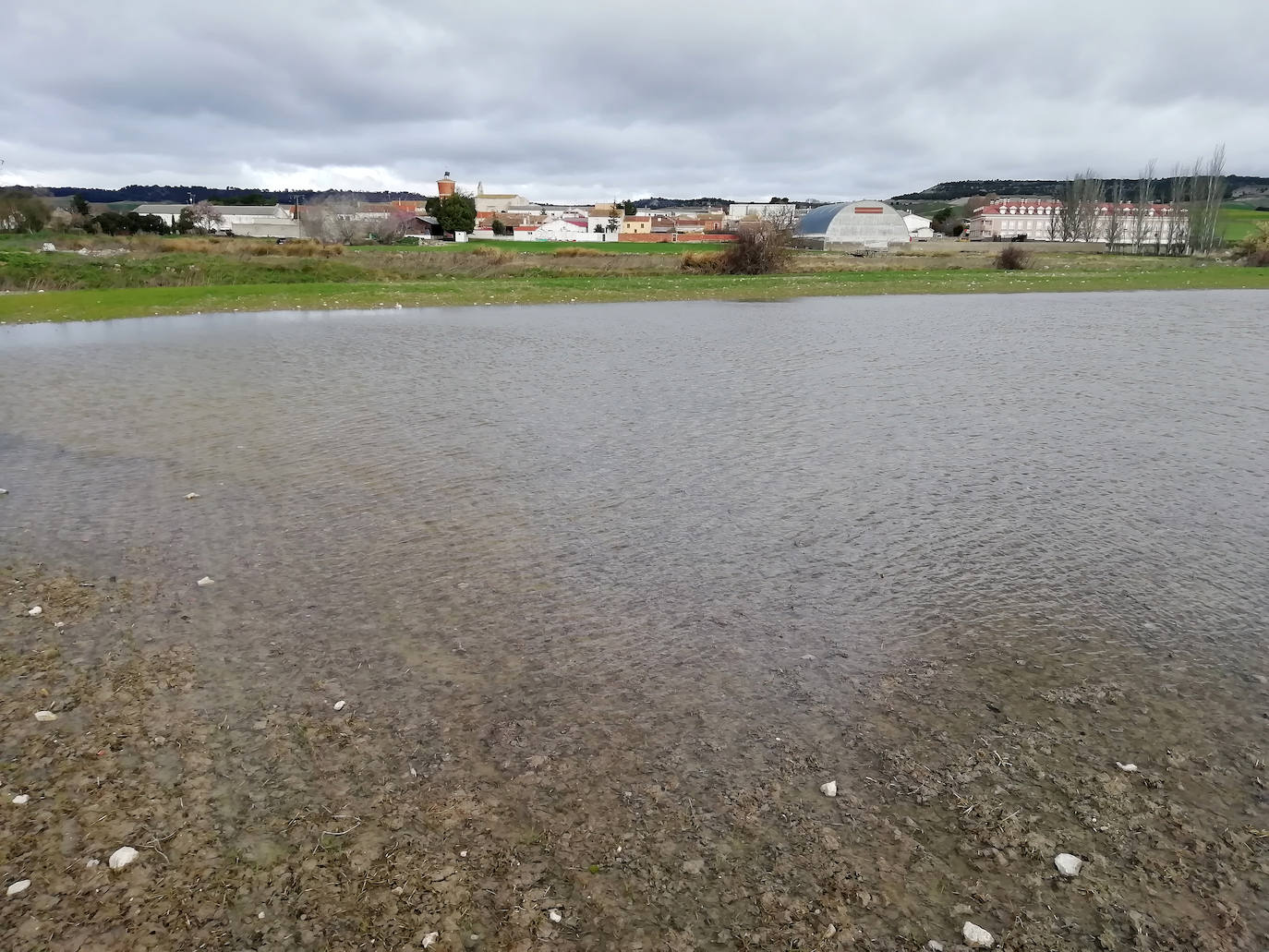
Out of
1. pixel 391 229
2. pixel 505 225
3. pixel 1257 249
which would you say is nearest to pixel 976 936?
pixel 1257 249

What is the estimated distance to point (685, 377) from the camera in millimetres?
20375

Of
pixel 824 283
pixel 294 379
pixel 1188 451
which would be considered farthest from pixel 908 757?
pixel 824 283

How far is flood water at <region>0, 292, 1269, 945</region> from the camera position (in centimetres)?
644

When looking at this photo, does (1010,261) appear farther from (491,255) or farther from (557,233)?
Answer: (557,233)

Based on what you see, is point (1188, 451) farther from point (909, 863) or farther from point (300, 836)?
point (300, 836)

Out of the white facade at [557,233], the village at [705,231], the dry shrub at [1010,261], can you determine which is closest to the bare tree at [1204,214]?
the village at [705,231]

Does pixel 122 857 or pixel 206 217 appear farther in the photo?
pixel 206 217

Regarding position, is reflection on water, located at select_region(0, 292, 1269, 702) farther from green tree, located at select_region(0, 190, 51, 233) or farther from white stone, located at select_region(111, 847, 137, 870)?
green tree, located at select_region(0, 190, 51, 233)

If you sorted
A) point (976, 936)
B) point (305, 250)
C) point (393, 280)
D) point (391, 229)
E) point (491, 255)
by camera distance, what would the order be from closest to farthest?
point (976, 936), point (393, 280), point (305, 250), point (491, 255), point (391, 229)

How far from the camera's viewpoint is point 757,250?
6281 cm

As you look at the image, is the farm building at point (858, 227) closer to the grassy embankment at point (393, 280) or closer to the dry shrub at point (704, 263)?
the grassy embankment at point (393, 280)

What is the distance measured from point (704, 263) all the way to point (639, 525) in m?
59.1

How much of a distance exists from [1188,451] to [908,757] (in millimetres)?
10520

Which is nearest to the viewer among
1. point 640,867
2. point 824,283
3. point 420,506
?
point 640,867
